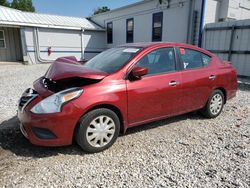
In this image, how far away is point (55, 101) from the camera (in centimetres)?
275

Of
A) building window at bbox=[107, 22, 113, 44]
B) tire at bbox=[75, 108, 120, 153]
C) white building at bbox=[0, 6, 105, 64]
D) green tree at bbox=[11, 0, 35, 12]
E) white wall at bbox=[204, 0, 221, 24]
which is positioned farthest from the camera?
green tree at bbox=[11, 0, 35, 12]

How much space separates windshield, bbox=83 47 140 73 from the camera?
131 inches

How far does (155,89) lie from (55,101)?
61.5 inches

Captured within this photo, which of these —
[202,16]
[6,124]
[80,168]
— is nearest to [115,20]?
[202,16]

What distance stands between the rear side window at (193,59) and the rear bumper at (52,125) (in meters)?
2.22

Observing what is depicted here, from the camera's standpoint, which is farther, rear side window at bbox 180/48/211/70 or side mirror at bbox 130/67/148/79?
rear side window at bbox 180/48/211/70

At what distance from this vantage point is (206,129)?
3.95 meters

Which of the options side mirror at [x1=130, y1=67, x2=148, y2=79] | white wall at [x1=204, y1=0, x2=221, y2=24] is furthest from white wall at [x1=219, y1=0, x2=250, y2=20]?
side mirror at [x1=130, y1=67, x2=148, y2=79]

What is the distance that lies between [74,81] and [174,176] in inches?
72.8

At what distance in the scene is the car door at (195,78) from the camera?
383 centimetres

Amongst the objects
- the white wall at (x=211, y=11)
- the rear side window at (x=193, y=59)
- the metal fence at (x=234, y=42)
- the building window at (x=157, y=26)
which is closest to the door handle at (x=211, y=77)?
the rear side window at (x=193, y=59)

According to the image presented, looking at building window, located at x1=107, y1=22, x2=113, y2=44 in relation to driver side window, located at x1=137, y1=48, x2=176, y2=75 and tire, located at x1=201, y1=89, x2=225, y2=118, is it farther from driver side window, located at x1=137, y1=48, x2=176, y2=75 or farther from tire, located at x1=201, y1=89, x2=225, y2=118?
driver side window, located at x1=137, y1=48, x2=176, y2=75

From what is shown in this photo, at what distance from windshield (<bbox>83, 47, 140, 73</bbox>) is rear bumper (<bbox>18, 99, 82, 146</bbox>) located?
3.08 feet

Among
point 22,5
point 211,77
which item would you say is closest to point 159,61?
point 211,77
